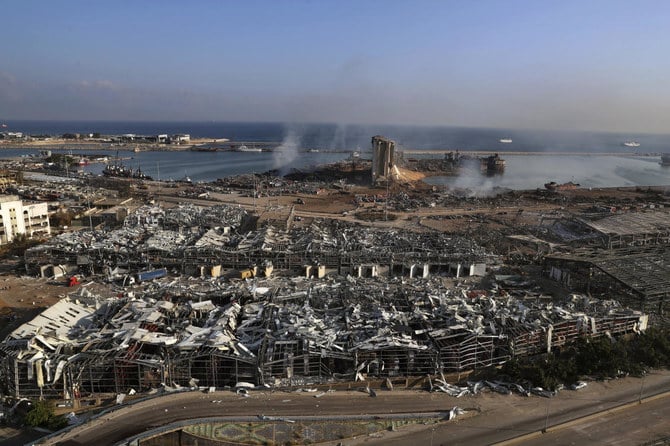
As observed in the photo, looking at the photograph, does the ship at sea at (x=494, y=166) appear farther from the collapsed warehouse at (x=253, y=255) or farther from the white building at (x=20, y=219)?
the white building at (x=20, y=219)

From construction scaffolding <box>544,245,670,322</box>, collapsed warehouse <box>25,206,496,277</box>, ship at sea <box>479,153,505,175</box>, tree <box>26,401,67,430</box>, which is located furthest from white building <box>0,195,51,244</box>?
ship at sea <box>479,153,505,175</box>

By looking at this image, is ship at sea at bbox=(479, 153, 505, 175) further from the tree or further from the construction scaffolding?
the tree

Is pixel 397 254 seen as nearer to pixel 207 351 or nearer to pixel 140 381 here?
pixel 207 351

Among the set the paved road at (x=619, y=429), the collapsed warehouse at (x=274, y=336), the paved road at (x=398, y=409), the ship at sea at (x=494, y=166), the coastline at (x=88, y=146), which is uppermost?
the coastline at (x=88, y=146)

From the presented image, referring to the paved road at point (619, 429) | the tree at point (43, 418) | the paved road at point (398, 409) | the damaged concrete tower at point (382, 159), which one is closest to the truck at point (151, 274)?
the tree at point (43, 418)

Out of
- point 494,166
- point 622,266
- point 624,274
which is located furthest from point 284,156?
point 624,274

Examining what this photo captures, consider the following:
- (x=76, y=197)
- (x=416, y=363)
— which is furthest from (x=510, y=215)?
(x=76, y=197)
